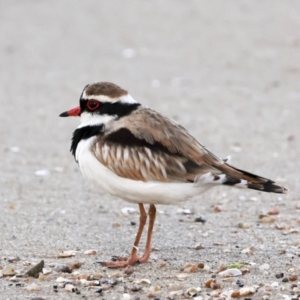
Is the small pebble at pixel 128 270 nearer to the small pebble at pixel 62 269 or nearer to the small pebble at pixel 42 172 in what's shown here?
the small pebble at pixel 62 269

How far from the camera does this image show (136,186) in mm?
5090

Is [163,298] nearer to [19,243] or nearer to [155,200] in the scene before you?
[155,200]

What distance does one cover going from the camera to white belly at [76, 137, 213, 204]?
5.08 metres

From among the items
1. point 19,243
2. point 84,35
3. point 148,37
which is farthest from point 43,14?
point 19,243

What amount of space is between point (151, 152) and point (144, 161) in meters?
0.09

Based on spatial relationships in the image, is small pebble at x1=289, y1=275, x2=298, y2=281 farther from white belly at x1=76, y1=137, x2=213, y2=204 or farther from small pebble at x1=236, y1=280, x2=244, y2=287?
white belly at x1=76, y1=137, x2=213, y2=204

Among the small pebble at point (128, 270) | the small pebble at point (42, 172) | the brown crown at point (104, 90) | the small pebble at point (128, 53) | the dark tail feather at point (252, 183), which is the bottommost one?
the small pebble at point (128, 270)

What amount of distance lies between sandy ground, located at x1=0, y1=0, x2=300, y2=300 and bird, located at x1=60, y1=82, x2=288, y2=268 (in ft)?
1.68

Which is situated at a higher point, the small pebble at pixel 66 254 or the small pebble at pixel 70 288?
the small pebble at pixel 66 254

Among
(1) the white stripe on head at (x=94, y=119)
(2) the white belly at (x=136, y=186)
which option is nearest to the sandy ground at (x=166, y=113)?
(2) the white belly at (x=136, y=186)

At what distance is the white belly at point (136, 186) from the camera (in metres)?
5.08

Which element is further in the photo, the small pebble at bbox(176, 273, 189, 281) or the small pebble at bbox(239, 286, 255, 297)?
the small pebble at bbox(176, 273, 189, 281)

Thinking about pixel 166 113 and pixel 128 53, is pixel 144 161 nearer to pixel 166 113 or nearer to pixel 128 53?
pixel 166 113

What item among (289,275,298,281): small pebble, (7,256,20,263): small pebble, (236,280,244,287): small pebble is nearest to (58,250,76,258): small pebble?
(7,256,20,263): small pebble
